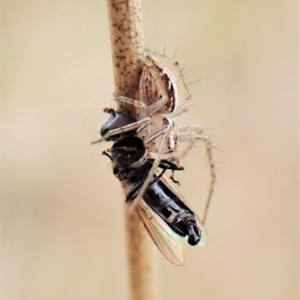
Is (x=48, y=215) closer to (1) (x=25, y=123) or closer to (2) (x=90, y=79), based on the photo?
(1) (x=25, y=123)

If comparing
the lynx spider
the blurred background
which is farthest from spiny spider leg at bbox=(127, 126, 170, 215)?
the blurred background

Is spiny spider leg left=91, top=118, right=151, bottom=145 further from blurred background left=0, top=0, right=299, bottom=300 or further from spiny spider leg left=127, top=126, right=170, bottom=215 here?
blurred background left=0, top=0, right=299, bottom=300

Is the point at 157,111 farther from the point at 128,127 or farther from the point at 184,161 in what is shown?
the point at 184,161

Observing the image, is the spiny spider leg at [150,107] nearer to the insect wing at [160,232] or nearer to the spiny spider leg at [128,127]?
the spiny spider leg at [128,127]

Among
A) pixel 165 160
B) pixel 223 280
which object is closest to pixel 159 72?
pixel 165 160

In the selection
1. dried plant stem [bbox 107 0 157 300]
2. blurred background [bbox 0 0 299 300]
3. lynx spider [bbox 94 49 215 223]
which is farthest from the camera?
blurred background [bbox 0 0 299 300]

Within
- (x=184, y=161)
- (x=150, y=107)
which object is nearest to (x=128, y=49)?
(x=150, y=107)
